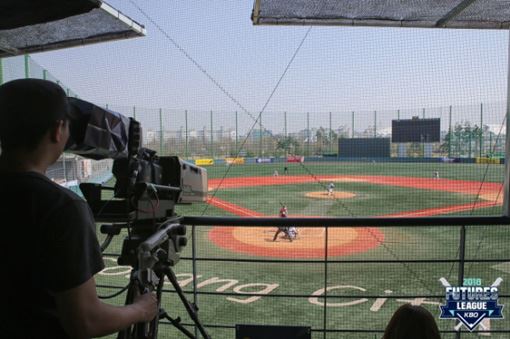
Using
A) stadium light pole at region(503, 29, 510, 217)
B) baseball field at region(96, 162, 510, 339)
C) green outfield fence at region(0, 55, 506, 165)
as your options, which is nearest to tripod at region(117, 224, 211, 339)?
baseball field at region(96, 162, 510, 339)

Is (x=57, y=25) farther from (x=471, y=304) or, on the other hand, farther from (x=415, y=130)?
(x=415, y=130)

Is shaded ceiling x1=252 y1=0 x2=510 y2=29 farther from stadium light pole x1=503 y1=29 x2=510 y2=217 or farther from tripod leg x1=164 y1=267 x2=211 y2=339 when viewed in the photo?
tripod leg x1=164 y1=267 x2=211 y2=339

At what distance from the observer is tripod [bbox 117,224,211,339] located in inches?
47.8

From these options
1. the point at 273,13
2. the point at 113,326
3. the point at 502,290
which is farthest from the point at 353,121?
the point at 113,326

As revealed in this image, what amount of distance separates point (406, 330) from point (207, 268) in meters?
5.97

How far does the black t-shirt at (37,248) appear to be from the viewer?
2.39 ft

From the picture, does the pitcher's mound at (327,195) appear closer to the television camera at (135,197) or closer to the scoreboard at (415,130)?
the scoreboard at (415,130)

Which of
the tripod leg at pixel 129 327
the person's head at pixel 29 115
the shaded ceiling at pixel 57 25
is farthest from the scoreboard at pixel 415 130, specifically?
the person's head at pixel 29 115

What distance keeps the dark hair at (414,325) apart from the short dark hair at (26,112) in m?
1.18

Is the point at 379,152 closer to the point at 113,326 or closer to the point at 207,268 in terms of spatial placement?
the point at 207,268

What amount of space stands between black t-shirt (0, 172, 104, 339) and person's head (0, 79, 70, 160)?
65 millimetres

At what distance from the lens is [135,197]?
132 centimetres

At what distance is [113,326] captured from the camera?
32.8 inches

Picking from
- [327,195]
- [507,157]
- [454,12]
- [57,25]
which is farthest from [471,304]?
[327,195]
